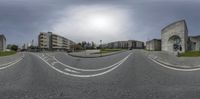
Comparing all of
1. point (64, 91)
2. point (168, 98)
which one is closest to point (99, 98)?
point (64, 91)

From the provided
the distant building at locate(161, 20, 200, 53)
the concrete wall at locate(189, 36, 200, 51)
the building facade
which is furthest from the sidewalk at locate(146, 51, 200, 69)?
the concrete wall at locate(189, 36, 200, 51)

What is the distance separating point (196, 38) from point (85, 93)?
80.7 meters

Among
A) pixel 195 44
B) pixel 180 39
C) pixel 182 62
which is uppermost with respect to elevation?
pixel 180 39

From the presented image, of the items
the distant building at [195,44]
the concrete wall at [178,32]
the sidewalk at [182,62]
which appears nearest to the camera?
the sidewalk at [182,62]

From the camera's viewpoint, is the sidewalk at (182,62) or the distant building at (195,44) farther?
the distant building at (195,44)

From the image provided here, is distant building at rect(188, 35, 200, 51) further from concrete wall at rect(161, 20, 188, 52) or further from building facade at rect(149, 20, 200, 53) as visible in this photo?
concrete wall at rect(161, 20, 188, 52)

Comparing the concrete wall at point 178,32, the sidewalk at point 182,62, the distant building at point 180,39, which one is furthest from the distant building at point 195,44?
the sidewalk at point 182,62

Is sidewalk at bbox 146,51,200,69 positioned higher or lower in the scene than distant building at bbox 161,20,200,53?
Result: lower

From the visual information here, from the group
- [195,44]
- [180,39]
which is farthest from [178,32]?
[195,44]

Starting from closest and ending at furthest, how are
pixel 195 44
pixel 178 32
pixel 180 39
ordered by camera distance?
pixel 180 39 → pixel 195 44 → pixel 178 32

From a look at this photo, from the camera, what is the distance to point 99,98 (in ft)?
21.3

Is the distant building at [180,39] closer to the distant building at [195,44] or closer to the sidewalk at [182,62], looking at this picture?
the distant building at [195,44]

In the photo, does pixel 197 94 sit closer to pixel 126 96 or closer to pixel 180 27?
pixel 126 96

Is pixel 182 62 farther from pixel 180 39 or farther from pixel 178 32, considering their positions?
pixel 178 32
